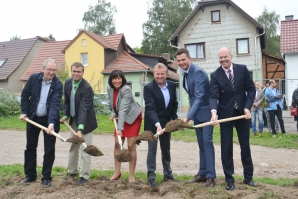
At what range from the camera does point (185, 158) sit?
29.3 feet

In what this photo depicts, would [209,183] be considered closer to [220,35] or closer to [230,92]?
[230,92]

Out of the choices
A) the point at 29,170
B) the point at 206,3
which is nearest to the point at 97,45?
the point at 206,3

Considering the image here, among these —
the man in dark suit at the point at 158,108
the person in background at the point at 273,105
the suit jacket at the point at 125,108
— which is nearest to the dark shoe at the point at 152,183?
the man in dark suit at the point at 158,108

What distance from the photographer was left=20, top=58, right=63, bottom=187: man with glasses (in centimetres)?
608

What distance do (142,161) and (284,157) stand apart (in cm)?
366

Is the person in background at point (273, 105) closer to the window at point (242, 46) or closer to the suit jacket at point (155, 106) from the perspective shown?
the suit jacket at point (155, 106)

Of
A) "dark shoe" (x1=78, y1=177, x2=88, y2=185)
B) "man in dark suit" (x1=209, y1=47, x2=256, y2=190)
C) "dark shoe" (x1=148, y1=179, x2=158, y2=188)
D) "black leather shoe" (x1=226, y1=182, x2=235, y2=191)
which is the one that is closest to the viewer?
"black leather shoe" (x1=226, y1=182, x2=235, y2=191)

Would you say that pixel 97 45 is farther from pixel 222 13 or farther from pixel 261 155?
pixel 261 155

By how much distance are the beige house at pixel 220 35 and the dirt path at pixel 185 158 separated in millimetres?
17085

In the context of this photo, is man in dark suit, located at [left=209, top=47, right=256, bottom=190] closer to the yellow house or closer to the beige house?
the beige house

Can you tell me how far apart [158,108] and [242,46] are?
78.4 feet

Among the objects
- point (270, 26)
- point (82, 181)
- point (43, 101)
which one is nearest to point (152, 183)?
point (82, 181)

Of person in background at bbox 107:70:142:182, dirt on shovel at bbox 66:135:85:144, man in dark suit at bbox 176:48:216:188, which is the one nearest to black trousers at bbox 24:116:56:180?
dirt on shovel at bbox 66:135:85:144

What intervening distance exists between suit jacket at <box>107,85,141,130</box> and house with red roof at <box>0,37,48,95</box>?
1269 inches
